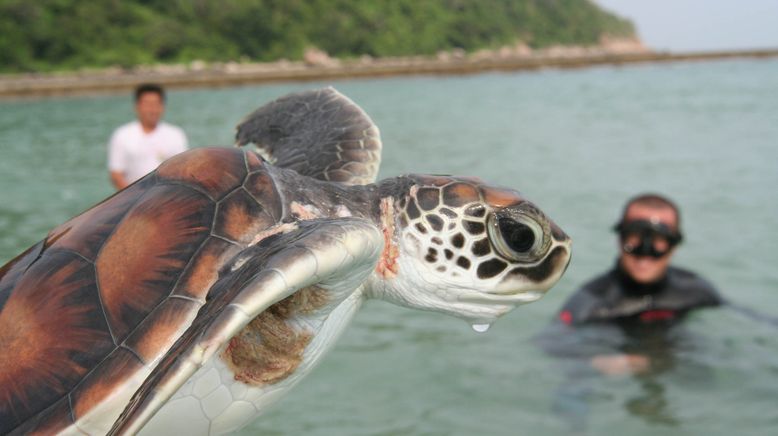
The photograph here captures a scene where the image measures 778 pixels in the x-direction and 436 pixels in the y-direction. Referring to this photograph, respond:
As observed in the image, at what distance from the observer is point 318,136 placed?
77.7 inches

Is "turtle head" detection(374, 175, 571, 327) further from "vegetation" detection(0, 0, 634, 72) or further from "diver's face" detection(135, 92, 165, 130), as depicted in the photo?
"vegetation" detection(0, 0, 634, 72)

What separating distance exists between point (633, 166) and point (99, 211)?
8208mm

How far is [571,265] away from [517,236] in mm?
3662

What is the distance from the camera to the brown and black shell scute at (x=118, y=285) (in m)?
1.27

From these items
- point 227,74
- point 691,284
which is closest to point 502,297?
point 691,284

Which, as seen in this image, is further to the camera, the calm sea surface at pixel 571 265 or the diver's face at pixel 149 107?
the diver's face at pixel 149 107

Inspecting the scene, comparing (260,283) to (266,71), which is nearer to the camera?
(260,283)

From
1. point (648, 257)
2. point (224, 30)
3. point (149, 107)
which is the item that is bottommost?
point (224, 30)

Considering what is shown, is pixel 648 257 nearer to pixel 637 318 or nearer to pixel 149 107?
pixel 637 318

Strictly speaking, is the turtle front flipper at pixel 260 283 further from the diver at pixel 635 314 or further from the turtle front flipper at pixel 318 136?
the diver at pixel 635 314

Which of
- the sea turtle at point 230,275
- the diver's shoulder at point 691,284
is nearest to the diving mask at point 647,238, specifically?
the diver's shoulder at point 691,284


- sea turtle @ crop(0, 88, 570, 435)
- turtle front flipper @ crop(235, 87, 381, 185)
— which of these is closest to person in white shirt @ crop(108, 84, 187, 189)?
turtle front flipper @ crop(235, 87, 381, 185)

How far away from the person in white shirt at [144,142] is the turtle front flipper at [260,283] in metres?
2.59

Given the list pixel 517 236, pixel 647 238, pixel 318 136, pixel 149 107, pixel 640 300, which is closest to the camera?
pixel 517 236
